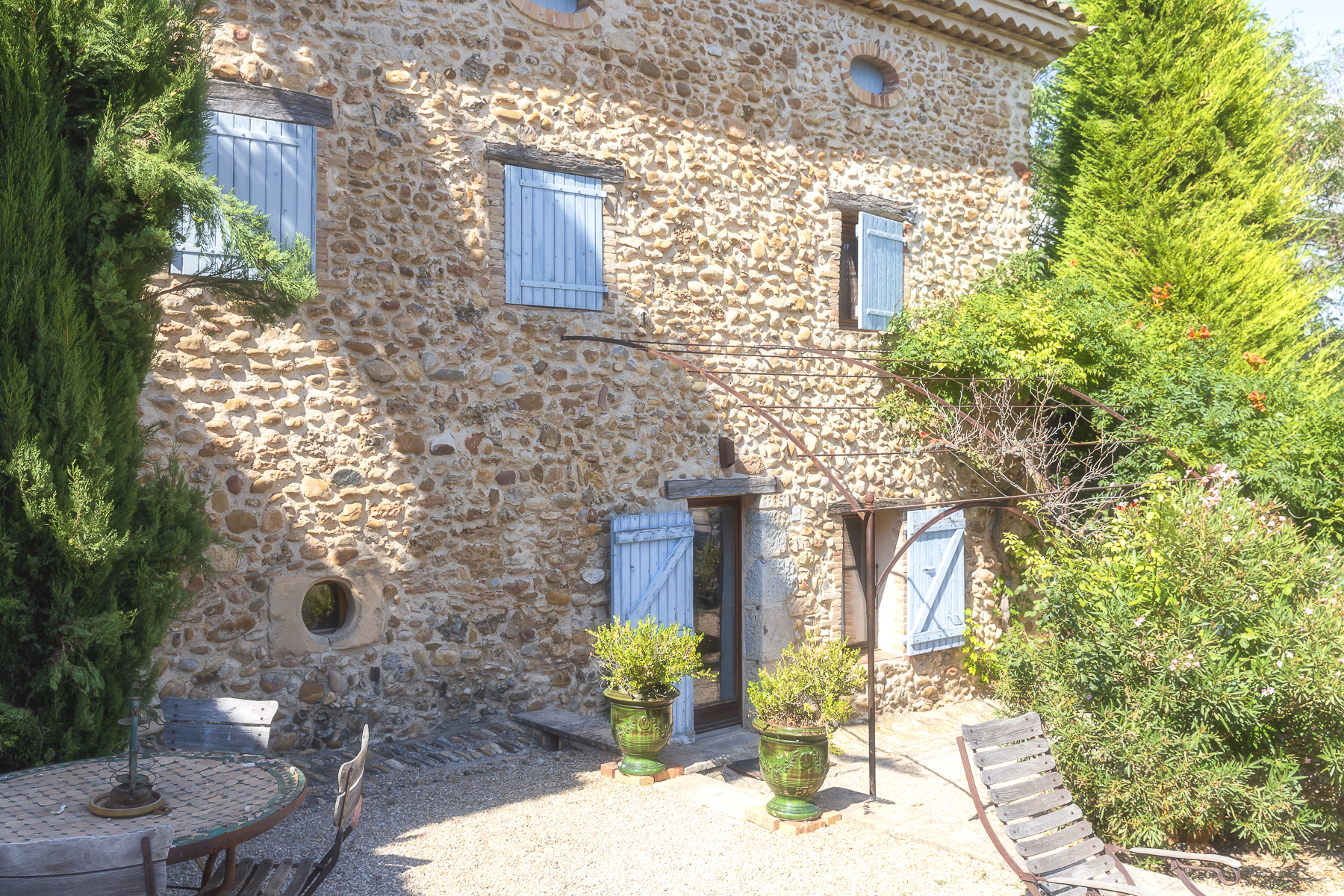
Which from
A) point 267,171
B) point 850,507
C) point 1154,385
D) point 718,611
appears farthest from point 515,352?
point 1154,385

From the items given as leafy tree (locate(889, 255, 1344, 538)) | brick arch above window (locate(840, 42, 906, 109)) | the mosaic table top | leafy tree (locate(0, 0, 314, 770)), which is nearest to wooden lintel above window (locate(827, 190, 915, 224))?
brick arch above window (locate(840, 42, 906, 109))

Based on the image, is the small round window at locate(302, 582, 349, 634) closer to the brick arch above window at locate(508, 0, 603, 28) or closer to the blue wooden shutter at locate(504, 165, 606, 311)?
the blue wooden shutter at locate(504, 165, 606, 311)

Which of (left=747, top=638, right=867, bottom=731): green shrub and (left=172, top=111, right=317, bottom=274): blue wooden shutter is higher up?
(left=172, top=111, right=317, bottom=274): blue wooden shutter

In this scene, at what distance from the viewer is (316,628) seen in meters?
5.95

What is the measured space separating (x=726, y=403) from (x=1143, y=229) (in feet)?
17.2

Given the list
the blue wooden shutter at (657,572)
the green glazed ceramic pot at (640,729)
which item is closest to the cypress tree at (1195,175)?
the blue wooden shutter at (657,572)

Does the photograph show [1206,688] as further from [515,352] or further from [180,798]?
[180,798]

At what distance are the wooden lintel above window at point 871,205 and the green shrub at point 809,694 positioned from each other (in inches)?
170

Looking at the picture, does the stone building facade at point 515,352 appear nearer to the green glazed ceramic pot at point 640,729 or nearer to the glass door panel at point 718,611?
the glass door panel at point 718,611

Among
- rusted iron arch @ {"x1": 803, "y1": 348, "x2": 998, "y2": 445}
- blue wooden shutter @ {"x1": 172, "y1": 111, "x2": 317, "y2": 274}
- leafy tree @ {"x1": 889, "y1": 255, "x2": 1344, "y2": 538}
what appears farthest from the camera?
leafy tree @ {"x1": 889, "y1": 255, "x2": 1344, "y2": 538}

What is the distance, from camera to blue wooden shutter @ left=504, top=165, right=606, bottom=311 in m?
6.57

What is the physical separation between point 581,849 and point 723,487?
134 inches

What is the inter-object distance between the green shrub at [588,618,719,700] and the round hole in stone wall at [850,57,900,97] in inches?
207

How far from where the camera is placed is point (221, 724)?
4.21 metres
